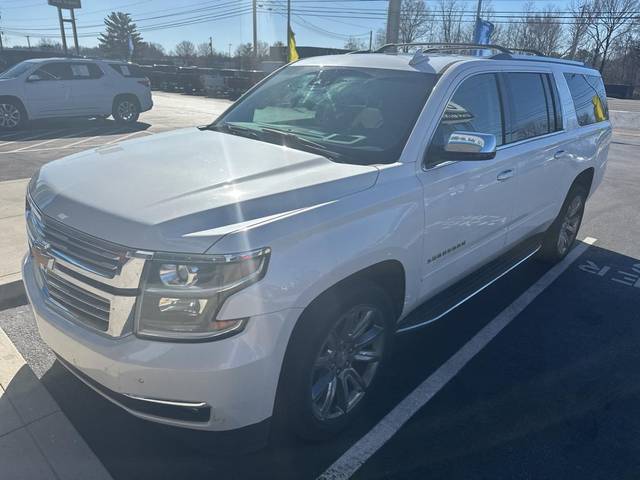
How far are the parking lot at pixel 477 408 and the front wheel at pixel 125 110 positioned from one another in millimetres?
12375

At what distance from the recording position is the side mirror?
9.36 feet

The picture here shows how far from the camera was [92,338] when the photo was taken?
2.22 meters

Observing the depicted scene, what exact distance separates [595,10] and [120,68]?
5731 cm

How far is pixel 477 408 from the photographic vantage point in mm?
3170

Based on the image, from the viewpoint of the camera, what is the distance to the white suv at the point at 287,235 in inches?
81.7

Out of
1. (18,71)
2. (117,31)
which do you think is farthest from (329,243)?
(117,31)

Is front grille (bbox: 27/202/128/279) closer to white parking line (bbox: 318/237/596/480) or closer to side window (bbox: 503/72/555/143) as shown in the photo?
white parking line (bbox: 318/237/596/480)

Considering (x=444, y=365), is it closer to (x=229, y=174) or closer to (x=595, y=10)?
(x=229, y=174)

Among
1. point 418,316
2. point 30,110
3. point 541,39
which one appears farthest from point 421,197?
point 541,39

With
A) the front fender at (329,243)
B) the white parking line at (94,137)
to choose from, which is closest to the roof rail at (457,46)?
the front fender at (329,243)

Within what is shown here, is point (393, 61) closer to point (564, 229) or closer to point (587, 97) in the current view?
point (587, 97)

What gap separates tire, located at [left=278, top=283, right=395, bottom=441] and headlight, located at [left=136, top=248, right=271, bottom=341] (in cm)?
40

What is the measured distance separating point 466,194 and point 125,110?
1415 cm

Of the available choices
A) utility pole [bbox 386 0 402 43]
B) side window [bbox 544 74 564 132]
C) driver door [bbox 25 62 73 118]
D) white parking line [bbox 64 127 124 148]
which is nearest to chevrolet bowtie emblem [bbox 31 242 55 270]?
side window [bbox 544 74 564 132]
